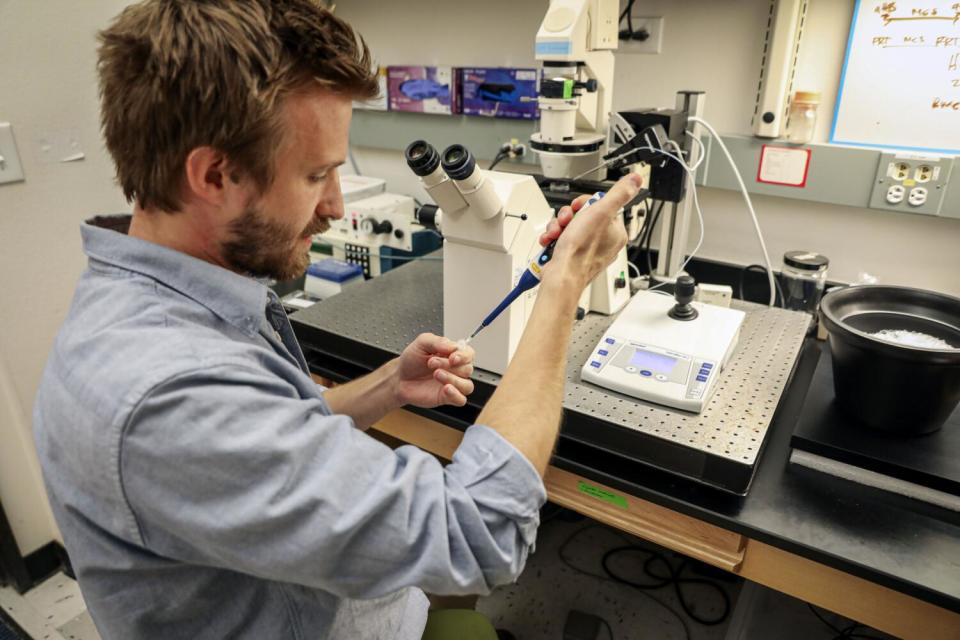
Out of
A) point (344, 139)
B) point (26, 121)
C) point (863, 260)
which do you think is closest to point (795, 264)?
point (863, 260)

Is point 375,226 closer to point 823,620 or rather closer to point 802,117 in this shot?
point 802,117

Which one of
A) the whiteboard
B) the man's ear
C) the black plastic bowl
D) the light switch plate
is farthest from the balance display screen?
the light switch plate

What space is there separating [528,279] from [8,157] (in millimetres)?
1212

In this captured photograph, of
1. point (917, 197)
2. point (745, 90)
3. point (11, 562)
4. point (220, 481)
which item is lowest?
point (11, 562)

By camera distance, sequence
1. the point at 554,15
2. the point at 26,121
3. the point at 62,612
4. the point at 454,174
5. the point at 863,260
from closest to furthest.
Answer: the point at 454,174 → the point at 554,15 → the point at 26,121 → the point at 863,260 → the point at 62,612

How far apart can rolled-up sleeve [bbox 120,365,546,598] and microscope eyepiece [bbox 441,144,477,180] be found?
444mm

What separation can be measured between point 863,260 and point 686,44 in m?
0.70

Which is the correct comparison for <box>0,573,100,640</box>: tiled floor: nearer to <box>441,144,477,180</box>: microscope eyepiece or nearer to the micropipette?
the micropipette

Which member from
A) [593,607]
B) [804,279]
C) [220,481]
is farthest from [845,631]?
[220,481]

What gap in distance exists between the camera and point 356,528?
0.60 m

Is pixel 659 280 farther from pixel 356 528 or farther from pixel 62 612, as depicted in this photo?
pixel 62 612

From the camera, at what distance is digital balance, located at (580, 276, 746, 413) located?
3.42 ft

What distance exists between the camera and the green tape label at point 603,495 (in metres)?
1.07

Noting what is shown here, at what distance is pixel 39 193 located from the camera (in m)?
1.48
